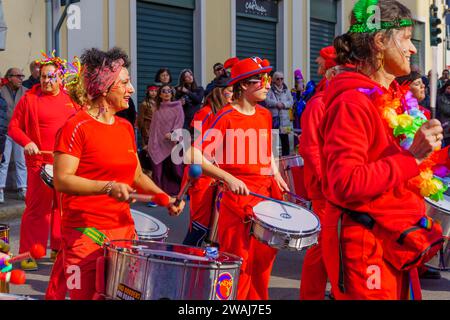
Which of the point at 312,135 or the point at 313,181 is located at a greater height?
the point at 312,135

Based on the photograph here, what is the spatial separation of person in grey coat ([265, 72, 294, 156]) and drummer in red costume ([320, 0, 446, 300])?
1016cm

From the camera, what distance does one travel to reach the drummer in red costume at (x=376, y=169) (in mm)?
2482

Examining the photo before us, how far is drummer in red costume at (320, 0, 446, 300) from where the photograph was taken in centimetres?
248

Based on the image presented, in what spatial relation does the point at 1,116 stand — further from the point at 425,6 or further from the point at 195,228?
the point at 425,6

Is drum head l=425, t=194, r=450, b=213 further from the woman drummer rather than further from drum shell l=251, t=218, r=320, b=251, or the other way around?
the woman drummer

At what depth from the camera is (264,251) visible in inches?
179

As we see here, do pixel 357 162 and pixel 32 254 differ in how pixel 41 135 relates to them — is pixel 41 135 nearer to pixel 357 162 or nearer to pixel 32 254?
pixel 32 254

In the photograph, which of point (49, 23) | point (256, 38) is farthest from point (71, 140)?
point (256, 38)

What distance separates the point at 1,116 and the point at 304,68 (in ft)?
33.0

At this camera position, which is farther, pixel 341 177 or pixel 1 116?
pixel 1 116

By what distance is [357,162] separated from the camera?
2471mm

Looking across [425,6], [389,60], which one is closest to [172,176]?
[389,60]

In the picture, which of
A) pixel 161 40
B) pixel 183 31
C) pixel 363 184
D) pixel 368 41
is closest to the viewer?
pixel 363 184

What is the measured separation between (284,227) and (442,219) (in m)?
1.37
